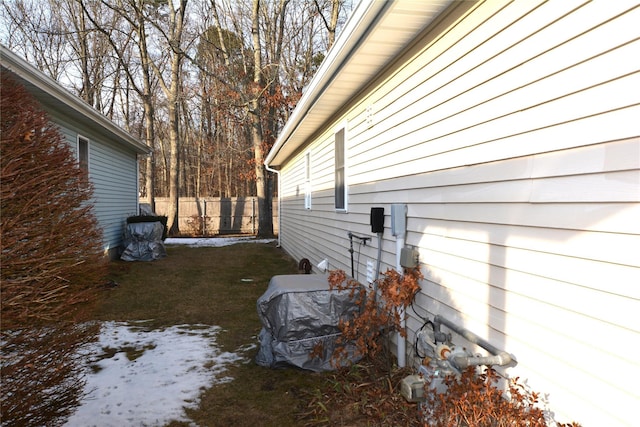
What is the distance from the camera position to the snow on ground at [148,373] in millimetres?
3141

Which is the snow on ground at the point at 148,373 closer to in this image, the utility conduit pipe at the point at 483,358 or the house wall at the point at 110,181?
the utility conduit pipe at the point at 483,358

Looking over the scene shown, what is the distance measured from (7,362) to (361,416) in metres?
2.39

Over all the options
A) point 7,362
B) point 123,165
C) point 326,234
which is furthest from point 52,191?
point 123,165

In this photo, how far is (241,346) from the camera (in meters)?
4.67

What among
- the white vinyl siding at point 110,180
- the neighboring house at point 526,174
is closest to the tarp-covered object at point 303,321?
the neighboring house at point 526,174

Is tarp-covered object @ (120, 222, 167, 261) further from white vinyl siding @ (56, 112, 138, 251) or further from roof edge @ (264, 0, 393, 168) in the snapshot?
roof edge @ (264, 0, 393, 168)

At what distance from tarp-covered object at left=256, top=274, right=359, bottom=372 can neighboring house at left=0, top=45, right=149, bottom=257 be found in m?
3.86

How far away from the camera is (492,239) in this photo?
2.43m

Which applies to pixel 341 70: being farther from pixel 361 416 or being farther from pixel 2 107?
pixel 361 416

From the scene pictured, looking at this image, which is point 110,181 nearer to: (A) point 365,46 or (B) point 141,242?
(B) point 141,242

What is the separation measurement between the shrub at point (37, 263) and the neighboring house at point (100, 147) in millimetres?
3350

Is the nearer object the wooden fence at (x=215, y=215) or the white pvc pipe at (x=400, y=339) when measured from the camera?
the white pvc pipe at (x=400, y=339)

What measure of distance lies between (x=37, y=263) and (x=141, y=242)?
369 inches

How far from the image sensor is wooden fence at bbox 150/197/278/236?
20.5 meters
